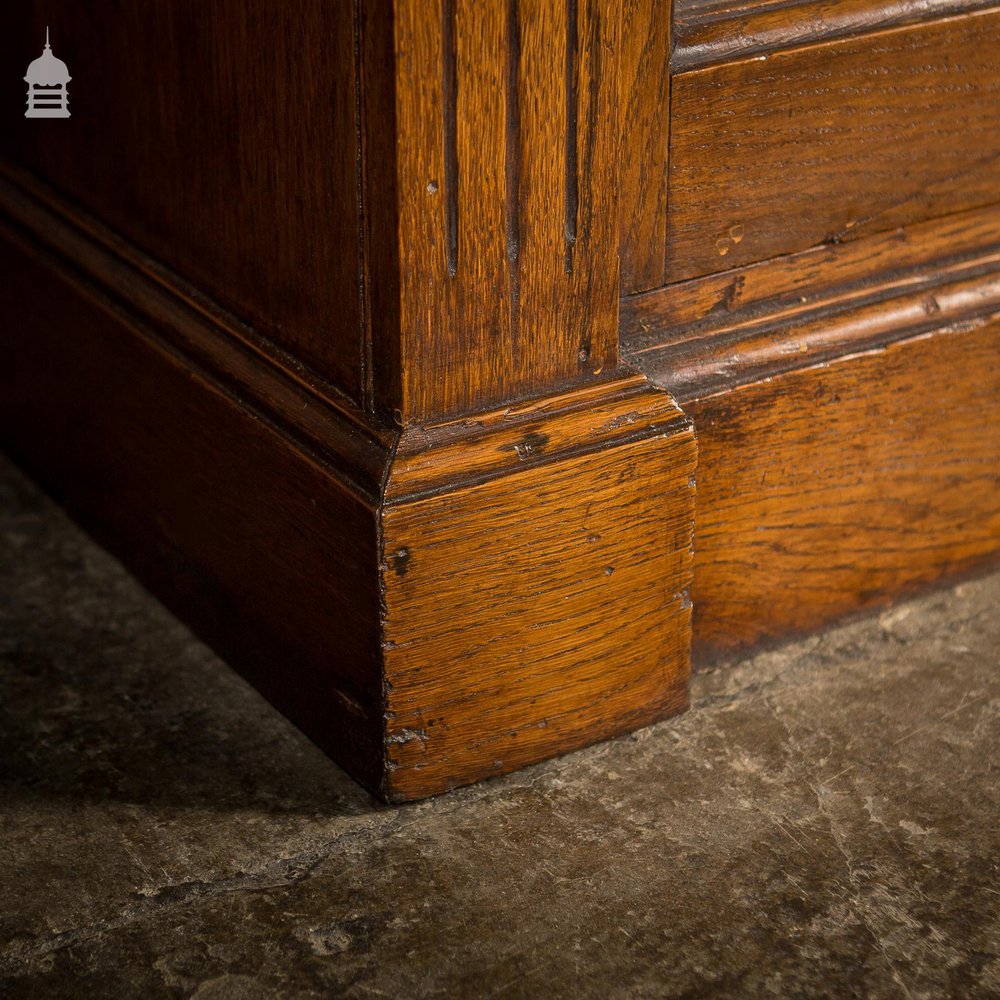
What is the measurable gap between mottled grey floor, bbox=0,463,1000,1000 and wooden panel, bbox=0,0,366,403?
379 millimetres

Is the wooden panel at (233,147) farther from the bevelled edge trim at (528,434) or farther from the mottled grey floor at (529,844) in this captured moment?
the mottled grey floor at (529,844)

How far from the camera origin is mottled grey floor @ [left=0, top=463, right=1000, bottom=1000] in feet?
3.76

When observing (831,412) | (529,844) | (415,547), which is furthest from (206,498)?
(831,412)

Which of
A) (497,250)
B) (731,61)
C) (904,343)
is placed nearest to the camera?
(497,250)

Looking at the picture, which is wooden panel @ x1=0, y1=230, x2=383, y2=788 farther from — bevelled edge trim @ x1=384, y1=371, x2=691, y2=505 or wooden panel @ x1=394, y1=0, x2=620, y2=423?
wooden panel @ x1=394, y1=0, x2=620, y2=423

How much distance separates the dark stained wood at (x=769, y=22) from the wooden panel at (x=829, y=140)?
10 mm

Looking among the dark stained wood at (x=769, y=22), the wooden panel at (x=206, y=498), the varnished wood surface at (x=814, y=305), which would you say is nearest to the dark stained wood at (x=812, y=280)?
the varnished wood surface at (x=814, y=305)

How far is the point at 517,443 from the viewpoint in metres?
1.25

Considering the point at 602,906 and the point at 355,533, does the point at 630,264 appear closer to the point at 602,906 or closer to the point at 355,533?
the point at 355,533

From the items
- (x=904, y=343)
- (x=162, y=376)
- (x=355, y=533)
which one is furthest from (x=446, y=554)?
(x=904, y=343)

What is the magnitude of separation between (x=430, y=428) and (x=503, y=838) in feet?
1.15

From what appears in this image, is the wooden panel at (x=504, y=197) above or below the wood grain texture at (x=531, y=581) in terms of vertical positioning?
above

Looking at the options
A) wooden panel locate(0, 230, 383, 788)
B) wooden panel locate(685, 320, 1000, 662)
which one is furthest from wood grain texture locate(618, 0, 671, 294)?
wooden panel locate(0, 230, 383, 788)

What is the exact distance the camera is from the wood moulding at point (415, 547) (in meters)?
1.23
